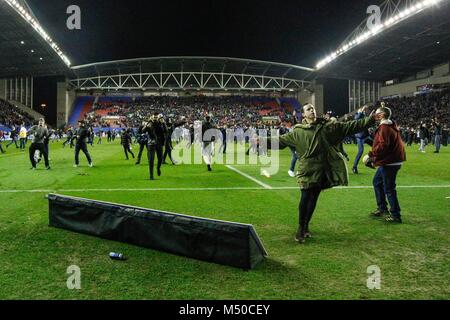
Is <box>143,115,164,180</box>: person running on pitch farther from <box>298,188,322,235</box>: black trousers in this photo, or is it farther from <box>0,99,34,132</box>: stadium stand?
<box>0,99,34,132</box>: stadium stand

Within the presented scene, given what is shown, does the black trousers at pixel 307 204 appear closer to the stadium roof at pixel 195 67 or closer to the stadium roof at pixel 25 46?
the stadium roof at pixel 25 46

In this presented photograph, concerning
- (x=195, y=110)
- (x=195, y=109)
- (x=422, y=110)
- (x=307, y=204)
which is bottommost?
(x=307, y=204)

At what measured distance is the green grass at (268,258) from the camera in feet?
12.3

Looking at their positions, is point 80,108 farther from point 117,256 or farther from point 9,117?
point 117,256

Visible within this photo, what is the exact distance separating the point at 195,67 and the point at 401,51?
3246cm

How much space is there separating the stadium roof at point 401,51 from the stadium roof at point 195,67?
22.2ft

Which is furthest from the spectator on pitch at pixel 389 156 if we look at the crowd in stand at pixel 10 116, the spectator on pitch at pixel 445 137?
the crowd in stand at pixel 10 116

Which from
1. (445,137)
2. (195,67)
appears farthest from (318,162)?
(195,67)

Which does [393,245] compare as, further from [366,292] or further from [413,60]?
[413,60]

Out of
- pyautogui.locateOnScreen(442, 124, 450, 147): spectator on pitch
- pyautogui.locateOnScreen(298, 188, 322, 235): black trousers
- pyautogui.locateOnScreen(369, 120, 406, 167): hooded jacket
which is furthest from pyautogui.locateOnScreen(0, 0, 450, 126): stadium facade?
pyautogui.locateOnScreen(298, 188, 322, 235): black trousers

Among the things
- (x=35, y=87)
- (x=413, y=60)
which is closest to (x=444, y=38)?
(x=413, y=60)

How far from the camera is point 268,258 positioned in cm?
475
